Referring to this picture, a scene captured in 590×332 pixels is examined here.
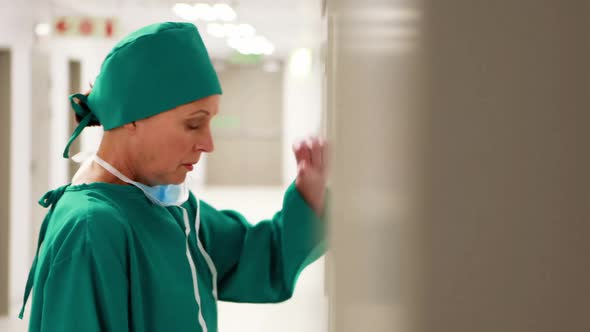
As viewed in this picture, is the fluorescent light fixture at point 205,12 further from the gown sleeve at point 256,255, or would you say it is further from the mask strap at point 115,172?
the mask strap at point 115,172

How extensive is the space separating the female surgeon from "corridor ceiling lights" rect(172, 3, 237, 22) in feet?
19.8

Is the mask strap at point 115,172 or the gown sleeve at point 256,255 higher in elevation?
the mask strap at point 115,172

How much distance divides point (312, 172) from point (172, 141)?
329 millimetres

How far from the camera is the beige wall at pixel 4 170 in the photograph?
16.3 feet

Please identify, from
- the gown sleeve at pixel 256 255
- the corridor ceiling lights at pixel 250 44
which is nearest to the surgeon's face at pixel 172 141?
the gown sleeve at pixel 256 255

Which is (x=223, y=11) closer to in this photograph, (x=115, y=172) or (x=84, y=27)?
(x=84, y=27)

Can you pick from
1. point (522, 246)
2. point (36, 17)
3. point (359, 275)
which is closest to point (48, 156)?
point (36, 17)

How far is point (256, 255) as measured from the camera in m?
1.51

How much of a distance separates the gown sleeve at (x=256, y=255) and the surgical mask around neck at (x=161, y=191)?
0.44ft

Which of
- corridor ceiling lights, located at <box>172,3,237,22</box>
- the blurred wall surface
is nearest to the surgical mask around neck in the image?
the blurred wall surface

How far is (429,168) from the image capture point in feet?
1.16

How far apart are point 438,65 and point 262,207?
35.8 feet

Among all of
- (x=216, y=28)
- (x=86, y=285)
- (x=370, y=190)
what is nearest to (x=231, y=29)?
(x=216, y=28)

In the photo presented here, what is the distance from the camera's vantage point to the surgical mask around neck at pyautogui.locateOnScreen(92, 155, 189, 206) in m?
1.28
